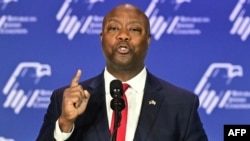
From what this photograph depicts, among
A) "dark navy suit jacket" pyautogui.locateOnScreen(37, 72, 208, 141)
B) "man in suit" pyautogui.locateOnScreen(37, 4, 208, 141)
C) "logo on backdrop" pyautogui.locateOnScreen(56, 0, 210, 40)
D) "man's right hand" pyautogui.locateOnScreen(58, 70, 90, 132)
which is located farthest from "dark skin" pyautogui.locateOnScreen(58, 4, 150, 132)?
"logo on backdrop" pyautogui.locateOnScreen(56, 0, 210, 40)

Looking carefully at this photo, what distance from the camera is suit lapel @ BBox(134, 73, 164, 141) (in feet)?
7.68

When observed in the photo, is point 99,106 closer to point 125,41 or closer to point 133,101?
point 133,101

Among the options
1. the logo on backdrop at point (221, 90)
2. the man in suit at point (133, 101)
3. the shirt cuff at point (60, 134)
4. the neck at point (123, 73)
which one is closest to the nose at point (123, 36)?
the man in suit at point (133, 101)

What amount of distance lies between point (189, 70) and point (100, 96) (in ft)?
3.50

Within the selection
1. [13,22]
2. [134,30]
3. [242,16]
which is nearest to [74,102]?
[134,30]

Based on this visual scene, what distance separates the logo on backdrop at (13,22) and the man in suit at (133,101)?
3.25 ft

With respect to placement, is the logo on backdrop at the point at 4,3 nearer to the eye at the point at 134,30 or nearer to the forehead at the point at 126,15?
the forehead at the point at 126,15

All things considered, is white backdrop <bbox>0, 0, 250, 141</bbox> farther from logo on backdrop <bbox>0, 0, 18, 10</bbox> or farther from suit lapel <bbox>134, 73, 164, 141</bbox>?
suit lapel <bbox>134, 73, 164, 141</bbox>

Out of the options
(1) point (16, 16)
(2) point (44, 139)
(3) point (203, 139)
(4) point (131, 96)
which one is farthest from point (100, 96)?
(1) point (16, 16)

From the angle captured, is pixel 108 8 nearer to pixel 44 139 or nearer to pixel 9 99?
pixel 9 99

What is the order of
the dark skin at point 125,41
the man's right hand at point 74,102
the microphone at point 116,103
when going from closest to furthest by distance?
1. the microphone at point 116,103
2. the man's right hand at point 74,102
3. the dark skin at point 125,41

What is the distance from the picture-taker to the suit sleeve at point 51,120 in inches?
86.3

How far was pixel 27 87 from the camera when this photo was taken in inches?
132

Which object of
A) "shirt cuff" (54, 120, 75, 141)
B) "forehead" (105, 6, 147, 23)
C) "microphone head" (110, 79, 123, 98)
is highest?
"forehead" (105, 6, 147, 23)
